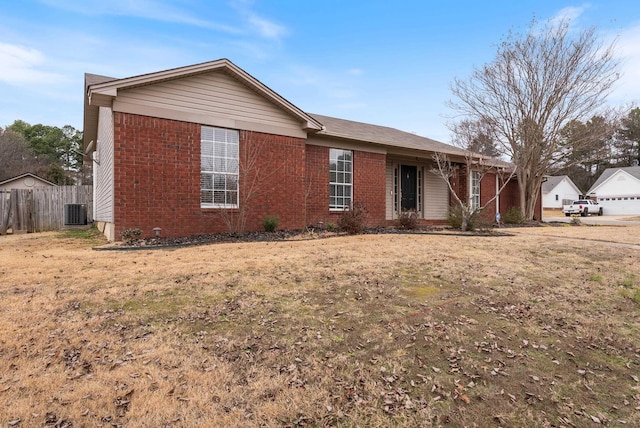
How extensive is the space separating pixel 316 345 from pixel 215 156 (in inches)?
299

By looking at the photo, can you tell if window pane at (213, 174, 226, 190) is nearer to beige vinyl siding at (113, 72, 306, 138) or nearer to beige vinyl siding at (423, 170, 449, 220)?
beige vinyl siding at (113, 72, 306, 138)

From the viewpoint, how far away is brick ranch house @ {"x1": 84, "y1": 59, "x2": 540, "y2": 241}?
8.43 metres

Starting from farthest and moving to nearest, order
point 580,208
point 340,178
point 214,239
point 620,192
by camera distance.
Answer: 1. point 620,192
2. point 580,208
3. point 340,178
4. point 214,239

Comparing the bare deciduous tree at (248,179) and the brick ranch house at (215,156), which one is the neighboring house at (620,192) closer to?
the brick ranch house at (215,156)

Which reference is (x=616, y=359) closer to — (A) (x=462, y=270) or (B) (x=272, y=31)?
(A) (x=462, y=270)

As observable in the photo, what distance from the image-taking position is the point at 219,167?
9664 mm

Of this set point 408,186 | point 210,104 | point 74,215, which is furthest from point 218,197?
point 408,186

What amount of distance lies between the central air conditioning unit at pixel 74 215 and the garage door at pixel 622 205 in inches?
1883

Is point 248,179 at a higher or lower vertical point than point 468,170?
lower

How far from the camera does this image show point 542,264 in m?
6.22

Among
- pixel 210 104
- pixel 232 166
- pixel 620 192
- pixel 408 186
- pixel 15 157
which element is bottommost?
pixel 408 186

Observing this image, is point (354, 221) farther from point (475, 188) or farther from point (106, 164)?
point (475, 188)

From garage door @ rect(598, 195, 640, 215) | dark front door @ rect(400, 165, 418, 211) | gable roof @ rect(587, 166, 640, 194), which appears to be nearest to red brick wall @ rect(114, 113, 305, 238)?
dark front door @ rect(400, 165, 418, 211)

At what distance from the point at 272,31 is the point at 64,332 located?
14.3m
